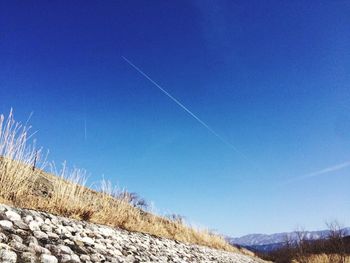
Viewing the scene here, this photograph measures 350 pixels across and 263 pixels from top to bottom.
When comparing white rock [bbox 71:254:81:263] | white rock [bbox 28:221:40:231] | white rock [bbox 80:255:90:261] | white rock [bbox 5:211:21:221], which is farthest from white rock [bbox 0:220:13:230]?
white rock [bbox 80:255:90:261]

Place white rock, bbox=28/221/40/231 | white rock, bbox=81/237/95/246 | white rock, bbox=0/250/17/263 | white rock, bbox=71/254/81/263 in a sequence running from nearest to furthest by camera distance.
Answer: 1. white rock, bbox=0/250/17/263
2. white rock, bbox=71/254/81/263
3. white rock, bbox=28/221/40/231
4. white rock, bbox=81/237/95/246

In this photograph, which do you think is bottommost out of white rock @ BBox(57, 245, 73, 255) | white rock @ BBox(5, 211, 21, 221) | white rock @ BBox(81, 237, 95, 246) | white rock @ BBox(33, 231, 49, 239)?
white rock @ BBox(57, 245, 73, 255)

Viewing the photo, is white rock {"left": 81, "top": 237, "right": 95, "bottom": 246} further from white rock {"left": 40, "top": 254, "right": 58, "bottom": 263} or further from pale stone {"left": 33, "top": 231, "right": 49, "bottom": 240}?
white rock {"left": 40, "top": 254, "right": 58, "bottom": 263}

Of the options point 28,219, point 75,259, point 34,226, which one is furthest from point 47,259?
point 28,219

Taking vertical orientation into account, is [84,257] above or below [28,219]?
below

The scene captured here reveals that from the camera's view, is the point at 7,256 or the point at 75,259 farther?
the point at 75,259

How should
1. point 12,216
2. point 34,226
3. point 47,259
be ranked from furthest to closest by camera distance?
point 34,226
point 12,216
point 47,259

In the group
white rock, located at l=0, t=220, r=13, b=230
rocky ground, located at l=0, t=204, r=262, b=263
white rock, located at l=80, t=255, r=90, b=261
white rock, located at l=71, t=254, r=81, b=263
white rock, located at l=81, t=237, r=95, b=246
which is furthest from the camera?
white rock, located at l=81, t=237, r=95, b=246

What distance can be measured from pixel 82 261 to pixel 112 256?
1.01m

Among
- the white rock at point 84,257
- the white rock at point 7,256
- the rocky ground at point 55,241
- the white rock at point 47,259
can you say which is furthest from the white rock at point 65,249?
the white rock at point 7,256

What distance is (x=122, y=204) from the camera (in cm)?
1305

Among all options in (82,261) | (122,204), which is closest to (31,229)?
(82,261)

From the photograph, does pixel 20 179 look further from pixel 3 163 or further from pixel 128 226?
pixel 128 226

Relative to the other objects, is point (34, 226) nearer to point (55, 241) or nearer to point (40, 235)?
point (40, 235)
